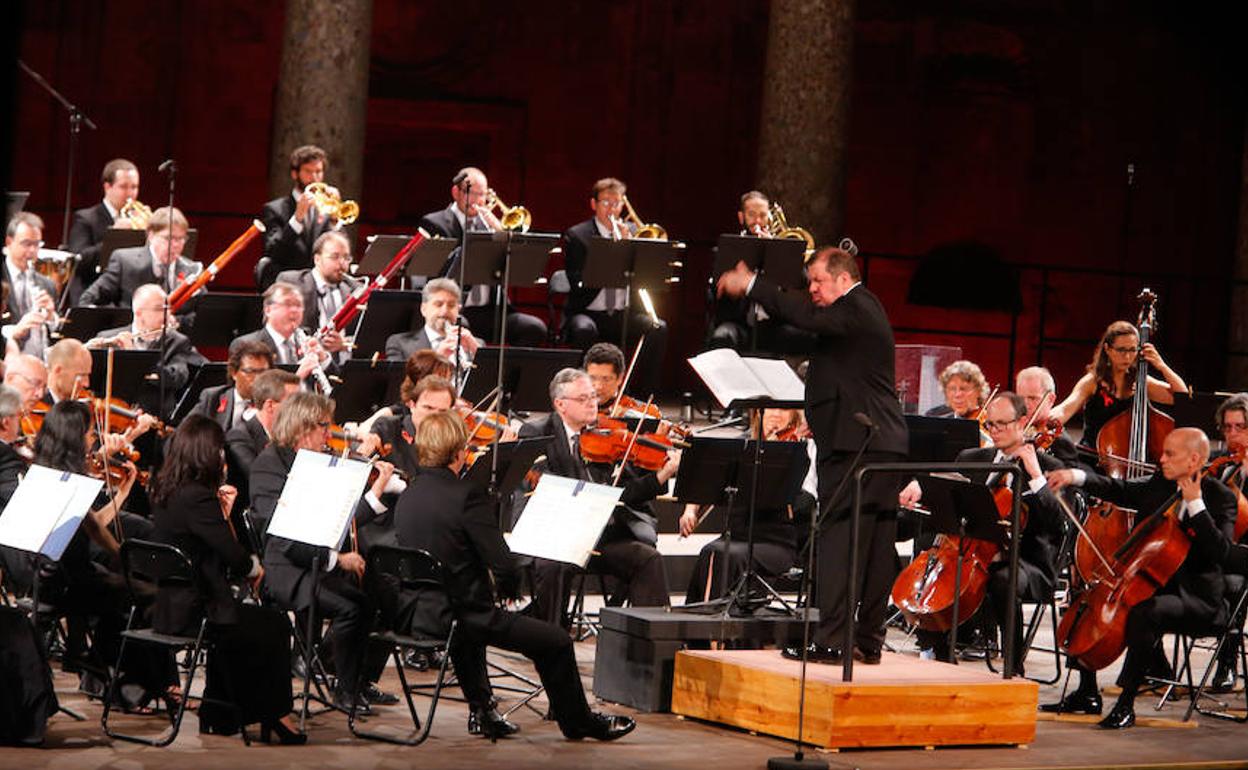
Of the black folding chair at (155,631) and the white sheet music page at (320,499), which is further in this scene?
the white sheet music page at (320,499)

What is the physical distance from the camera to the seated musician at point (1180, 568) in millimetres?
6625

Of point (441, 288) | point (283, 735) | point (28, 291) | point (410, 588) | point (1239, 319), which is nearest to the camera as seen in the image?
point (283, 735)

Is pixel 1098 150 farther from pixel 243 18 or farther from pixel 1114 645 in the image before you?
pixel 1114 645

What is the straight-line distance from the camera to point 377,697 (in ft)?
21.3

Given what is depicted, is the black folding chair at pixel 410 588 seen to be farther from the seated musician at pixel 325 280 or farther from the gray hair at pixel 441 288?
the seated musician at pixel 325 280

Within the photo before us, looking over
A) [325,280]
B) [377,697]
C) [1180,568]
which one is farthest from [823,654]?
[325,280]

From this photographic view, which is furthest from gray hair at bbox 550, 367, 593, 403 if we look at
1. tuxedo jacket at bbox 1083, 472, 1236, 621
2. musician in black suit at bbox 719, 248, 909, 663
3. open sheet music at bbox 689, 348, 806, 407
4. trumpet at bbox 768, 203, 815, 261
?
trumpet at bbox 768, 203, 815, 261

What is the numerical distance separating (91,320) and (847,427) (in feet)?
12.4

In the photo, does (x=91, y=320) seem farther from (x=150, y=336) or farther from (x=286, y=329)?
(x=286, y=329)

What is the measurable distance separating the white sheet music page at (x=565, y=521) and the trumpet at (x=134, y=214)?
4.61m

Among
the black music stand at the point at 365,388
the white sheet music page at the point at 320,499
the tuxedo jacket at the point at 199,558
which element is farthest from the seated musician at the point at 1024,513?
the tuxedo jacket at the point at 199,558

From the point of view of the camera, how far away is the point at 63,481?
555cm

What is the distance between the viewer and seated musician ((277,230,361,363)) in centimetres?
888

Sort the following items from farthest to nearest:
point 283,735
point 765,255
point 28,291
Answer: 1. point 765,255
2. point 28,291
3. point 283,735
